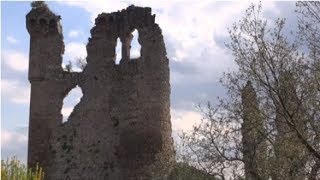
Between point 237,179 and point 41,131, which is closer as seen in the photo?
point 237,179

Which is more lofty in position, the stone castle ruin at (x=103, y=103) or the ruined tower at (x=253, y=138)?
the stone castle ruin at (x=103, y=103)

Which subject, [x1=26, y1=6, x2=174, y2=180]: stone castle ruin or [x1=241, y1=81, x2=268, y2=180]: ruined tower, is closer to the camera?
[x1=241, y1=81, x2=268, y2=180]: ruined tower

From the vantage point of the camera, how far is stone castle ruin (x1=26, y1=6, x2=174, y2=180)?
30.1 m

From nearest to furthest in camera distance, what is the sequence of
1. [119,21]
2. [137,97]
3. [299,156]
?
[299,156], [137,97], [119,21]

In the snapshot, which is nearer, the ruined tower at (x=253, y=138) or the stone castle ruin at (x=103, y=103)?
the ruined tower at (x=253, y=138)

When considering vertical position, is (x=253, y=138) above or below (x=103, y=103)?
below

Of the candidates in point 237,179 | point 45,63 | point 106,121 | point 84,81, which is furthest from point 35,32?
point 237,179

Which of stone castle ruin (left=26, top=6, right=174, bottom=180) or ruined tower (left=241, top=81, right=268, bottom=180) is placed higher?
stone castle ruin (left=26, top=6, right=174, bottom=180)

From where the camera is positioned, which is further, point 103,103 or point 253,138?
point 103,103

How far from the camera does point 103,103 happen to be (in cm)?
3158

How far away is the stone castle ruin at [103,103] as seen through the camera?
30.1 metres

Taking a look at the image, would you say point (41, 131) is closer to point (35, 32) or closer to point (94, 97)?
point (94, 97)

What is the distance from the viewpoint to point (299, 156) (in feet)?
58.8

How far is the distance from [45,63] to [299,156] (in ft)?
59.5
